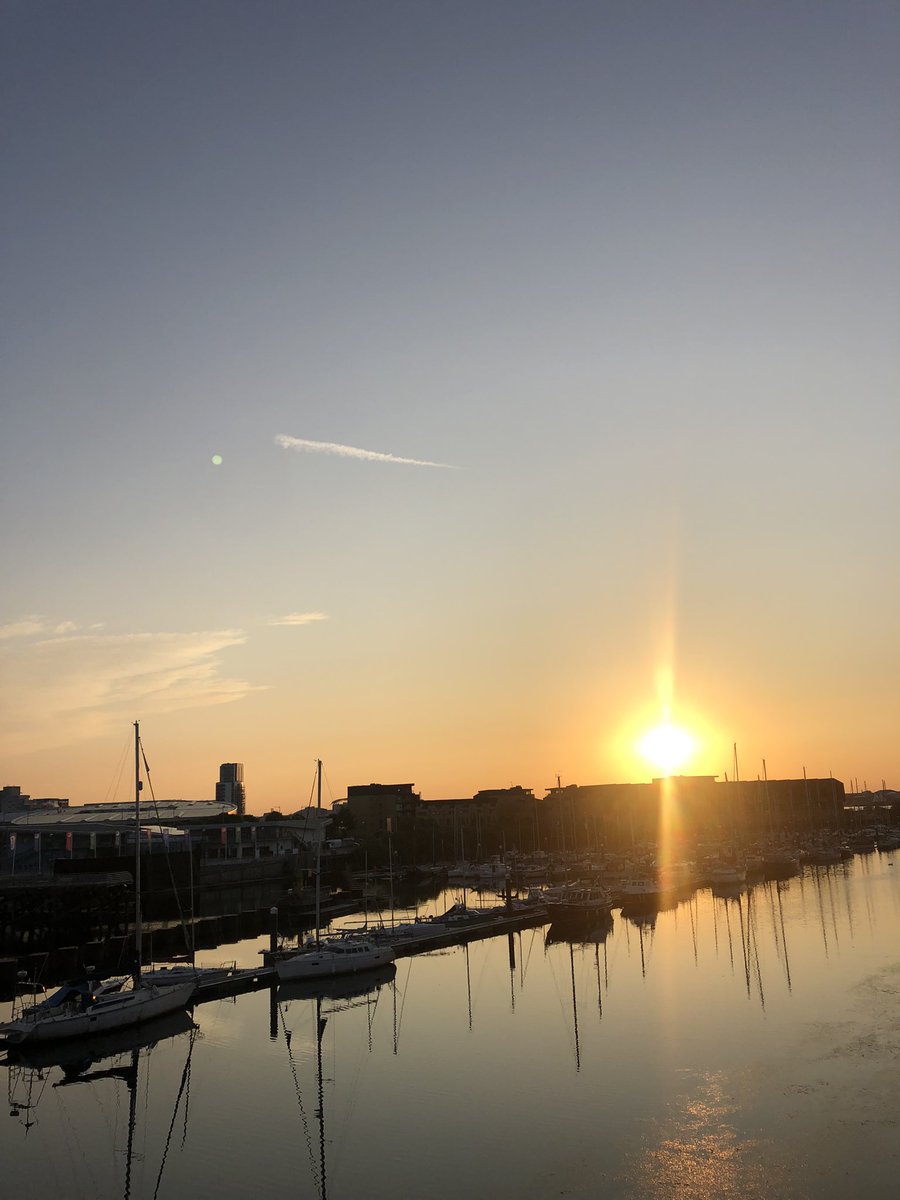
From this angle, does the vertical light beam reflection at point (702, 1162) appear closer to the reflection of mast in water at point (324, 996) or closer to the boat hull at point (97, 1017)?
the reflection of mast in water at point (324, 996)

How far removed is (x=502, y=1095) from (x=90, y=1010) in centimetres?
2067

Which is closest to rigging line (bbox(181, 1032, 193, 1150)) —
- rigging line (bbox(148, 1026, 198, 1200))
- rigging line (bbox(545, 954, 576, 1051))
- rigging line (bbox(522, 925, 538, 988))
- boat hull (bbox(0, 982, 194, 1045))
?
rigging line (bbox(148, 1026, 198, 1200))

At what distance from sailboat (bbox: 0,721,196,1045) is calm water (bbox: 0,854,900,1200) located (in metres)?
1.61

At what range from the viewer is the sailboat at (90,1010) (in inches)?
1671

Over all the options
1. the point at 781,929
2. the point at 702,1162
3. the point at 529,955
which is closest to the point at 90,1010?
the point at 702,1162

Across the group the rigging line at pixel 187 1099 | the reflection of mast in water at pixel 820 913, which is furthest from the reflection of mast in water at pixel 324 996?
the reflection of mast in water at pixel 820 913

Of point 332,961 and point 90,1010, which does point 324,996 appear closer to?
point 332,961

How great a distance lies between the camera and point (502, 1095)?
1425 inches

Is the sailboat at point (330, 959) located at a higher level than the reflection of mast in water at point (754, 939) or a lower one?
higher

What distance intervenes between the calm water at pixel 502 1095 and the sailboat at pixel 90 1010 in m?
1.61

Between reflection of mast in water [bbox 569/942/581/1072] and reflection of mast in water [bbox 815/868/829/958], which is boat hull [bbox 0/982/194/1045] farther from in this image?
reflection of mast in water [bbox 815/868/829/958]

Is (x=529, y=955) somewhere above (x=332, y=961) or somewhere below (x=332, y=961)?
below

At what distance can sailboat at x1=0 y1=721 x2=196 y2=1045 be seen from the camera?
139 feet

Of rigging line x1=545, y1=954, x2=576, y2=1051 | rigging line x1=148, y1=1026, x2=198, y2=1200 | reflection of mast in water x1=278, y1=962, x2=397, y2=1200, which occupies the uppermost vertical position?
rigging line x1=148, y1=1026, x2=198, y2=1200
